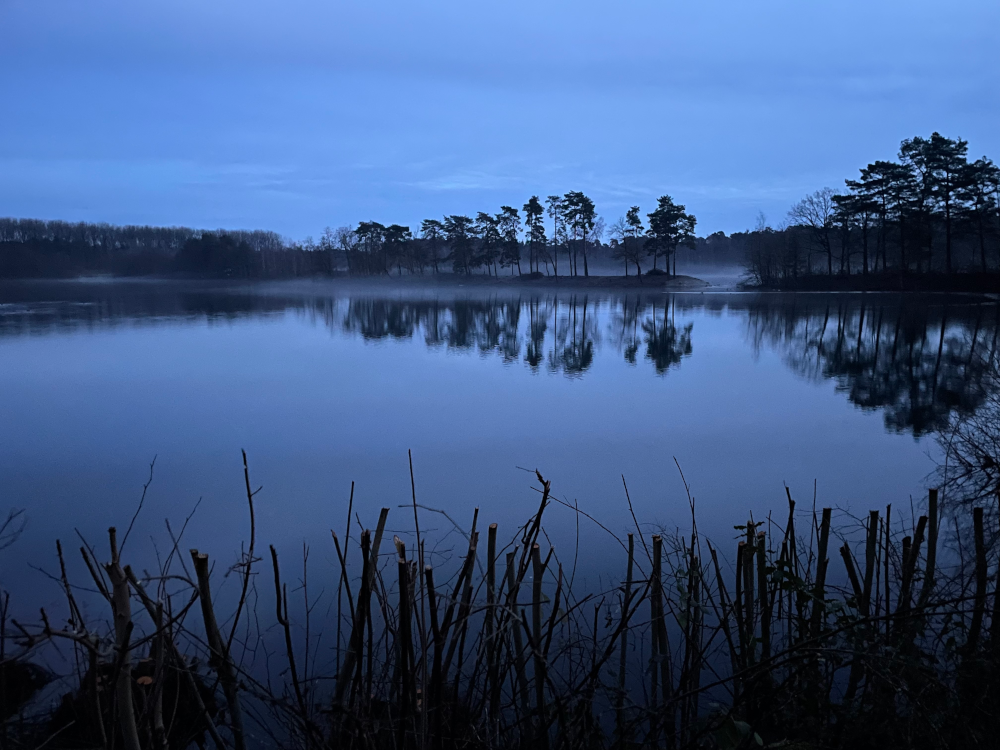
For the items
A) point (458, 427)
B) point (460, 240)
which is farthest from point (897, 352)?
point (460, 240)

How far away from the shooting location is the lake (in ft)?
21.7

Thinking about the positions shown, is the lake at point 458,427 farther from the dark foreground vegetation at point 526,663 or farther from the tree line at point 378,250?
the tree line at point 378,250

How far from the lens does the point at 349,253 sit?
86750 mm

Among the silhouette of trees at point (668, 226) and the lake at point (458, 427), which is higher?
the silhouette of trees at point (668, 226)

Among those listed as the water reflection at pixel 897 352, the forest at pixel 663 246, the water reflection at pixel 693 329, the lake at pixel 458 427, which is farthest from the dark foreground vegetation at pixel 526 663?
the forest at pixel 663 246

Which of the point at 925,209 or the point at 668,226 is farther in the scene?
the point at 668,226

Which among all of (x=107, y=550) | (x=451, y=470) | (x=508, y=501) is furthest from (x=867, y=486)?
(x=107, y=550)

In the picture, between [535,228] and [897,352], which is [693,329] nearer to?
[897,352]

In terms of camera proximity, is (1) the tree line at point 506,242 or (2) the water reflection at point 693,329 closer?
(2) the water reflection at point 693,329

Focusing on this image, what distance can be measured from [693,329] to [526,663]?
74.3 ft

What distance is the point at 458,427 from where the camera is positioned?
10.2m

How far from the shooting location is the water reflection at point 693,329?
1320cm

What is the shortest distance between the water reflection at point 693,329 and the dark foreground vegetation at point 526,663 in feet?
24.4

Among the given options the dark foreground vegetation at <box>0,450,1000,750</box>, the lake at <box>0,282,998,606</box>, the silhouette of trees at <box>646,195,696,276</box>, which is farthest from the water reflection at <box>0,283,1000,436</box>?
the silhouette of trees at <box>646,195,696,276</box>
